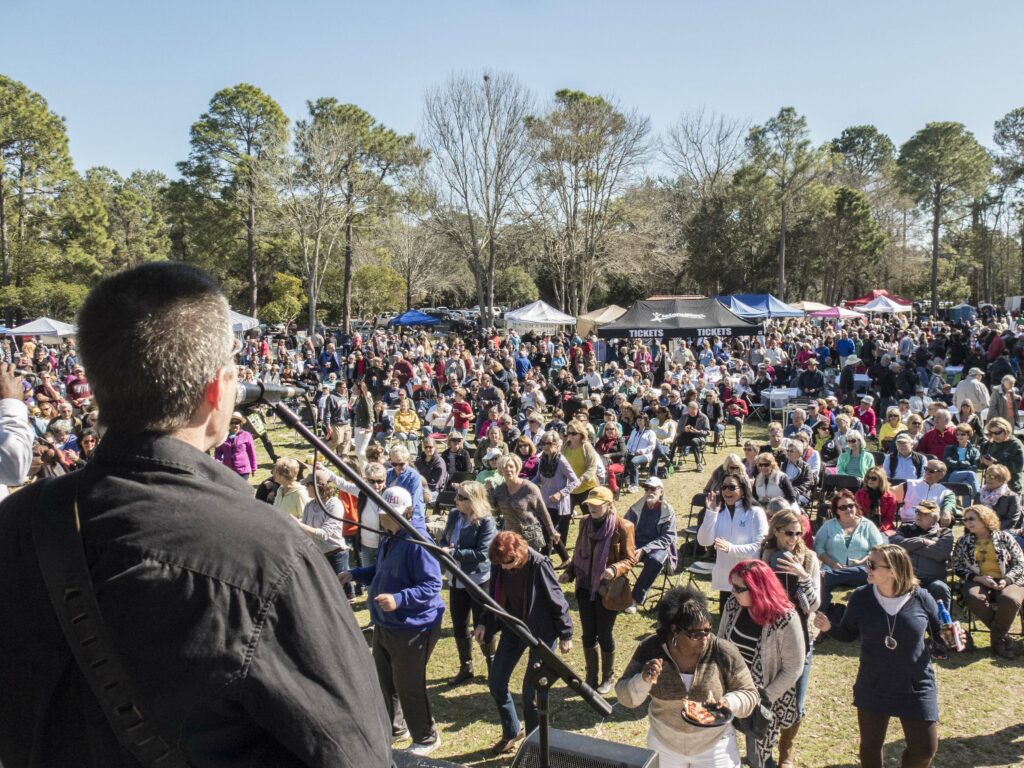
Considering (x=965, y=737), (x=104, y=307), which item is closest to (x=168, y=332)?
(x=104, y=307)

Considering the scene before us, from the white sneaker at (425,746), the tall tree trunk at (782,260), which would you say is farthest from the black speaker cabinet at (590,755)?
the tall tree trunk at (782,260)

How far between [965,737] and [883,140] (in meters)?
68.3

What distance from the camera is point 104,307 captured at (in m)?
1.13

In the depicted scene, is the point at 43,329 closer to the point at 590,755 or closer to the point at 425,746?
the point at 425,746

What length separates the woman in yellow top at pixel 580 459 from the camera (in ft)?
32.0

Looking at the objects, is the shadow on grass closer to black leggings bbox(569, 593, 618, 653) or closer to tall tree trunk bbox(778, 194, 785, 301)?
black leggings bbox(569, 593, 618, 653)

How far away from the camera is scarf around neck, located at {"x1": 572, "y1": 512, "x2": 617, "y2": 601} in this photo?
580cm

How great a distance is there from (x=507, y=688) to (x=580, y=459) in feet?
17.0

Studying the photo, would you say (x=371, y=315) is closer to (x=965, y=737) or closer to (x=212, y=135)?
(x=212, y=135)

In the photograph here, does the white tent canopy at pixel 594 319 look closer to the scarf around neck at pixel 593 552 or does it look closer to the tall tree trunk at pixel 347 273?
the tall tree trunk at pixel 347 273

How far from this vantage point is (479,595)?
191 cm

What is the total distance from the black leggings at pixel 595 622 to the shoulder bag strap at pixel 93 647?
16.9 ft

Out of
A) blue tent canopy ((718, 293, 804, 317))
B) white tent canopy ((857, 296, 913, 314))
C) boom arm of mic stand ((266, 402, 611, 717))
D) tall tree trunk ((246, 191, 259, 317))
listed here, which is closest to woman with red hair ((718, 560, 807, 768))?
boom arm of mic stand ((266, 402, 611, 717))

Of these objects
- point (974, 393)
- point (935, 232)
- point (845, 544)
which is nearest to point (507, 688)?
point (845, 544)
